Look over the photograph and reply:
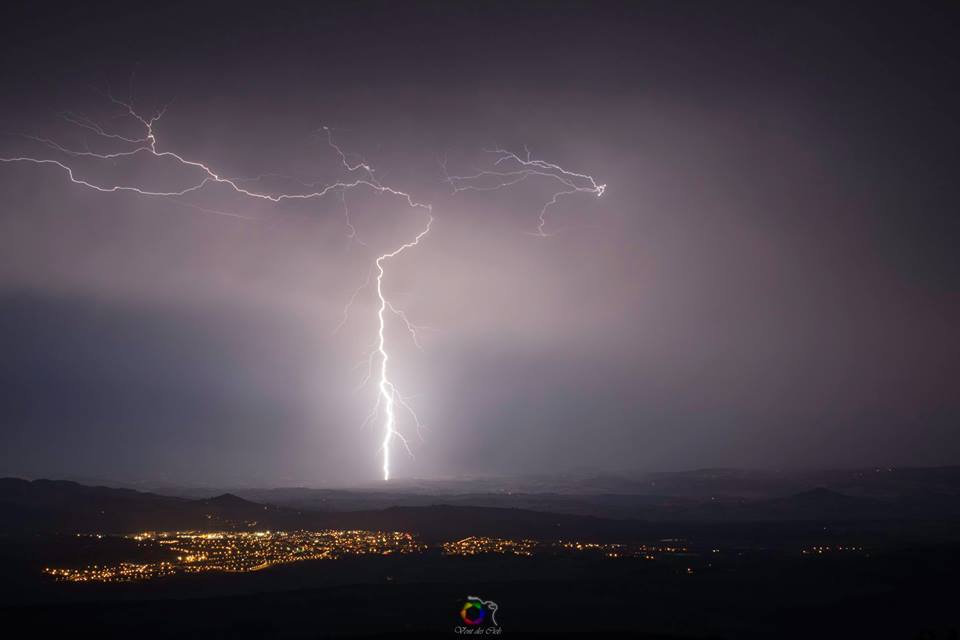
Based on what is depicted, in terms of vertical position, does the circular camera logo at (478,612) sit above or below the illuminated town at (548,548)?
above

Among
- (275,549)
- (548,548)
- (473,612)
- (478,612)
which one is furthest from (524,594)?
(275,549)

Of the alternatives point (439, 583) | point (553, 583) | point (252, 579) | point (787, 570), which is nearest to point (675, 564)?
point (787, 570)

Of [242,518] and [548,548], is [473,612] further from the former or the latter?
[242,518]

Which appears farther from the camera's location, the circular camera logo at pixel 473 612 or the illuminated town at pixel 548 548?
the illuminated town at pixel 548 548

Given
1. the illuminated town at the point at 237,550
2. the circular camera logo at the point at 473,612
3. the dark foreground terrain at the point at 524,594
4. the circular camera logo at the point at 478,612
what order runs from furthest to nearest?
the illuminated town at the point at 237,550 < the circular camera logo at the point at 473,612 < the circular camera logo at the point at 478,612 < the dark foreground terrain at the point at 524,594

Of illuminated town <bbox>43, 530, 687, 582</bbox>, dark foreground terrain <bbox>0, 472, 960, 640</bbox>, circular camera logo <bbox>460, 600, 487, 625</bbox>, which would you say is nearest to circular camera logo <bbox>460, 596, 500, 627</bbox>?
circular camera logo <bbox>460, 600, 487, 625</bbox>

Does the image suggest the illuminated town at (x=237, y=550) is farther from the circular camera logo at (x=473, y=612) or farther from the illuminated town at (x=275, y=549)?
the circular camera logo at (x=473, y=612)

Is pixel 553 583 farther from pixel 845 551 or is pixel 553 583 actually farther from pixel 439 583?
pixel 845 551

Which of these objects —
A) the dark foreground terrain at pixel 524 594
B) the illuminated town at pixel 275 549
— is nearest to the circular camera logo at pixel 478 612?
the dark foreground terrain at pixel 524 594
